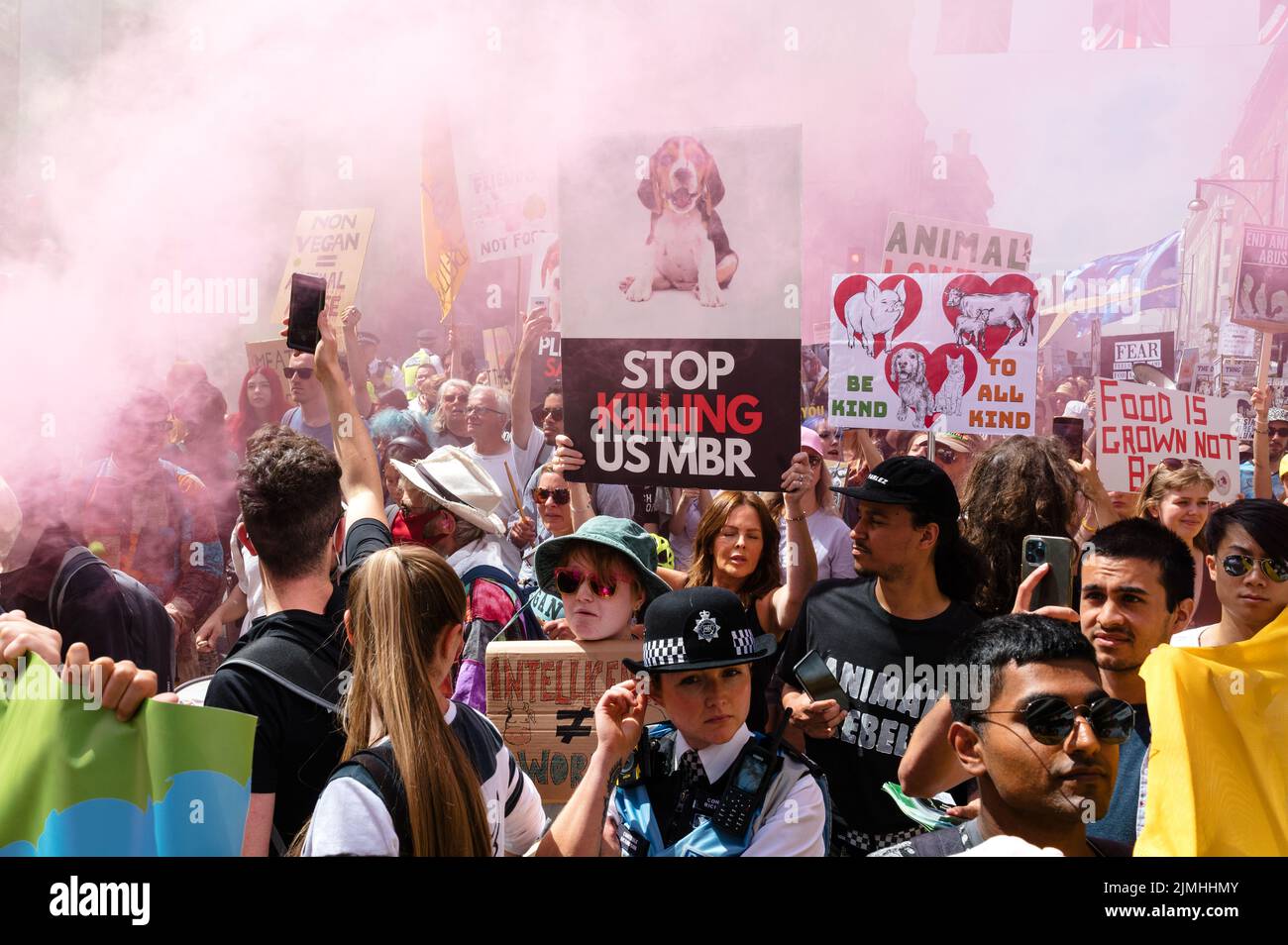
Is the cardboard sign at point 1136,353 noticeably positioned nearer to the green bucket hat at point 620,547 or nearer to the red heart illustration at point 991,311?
the red heart illustration at point 991,311

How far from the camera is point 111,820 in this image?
7.68 ft

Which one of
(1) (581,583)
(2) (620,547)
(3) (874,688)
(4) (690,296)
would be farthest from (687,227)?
(3) (874,688)

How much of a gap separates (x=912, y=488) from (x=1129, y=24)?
1581mm

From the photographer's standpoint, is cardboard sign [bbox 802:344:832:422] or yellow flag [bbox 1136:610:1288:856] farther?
cardboard sign [bbox 802:344:832:422]

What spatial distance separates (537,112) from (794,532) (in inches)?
66.7

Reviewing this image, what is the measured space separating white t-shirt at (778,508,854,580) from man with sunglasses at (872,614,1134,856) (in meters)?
2.30

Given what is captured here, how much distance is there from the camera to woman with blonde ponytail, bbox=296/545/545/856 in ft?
6.40

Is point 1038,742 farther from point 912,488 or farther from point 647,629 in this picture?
point 912,488

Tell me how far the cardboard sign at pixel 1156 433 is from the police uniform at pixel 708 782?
281 centimetres

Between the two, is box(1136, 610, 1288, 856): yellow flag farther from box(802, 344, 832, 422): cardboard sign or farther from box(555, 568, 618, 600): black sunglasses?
box(802, 344, 832, 422): cardboard sign

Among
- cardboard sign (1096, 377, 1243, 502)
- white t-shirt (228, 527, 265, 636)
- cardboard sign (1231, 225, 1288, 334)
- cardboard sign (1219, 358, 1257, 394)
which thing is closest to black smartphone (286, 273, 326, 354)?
white t-shirt (228, 527, 265, 636)
